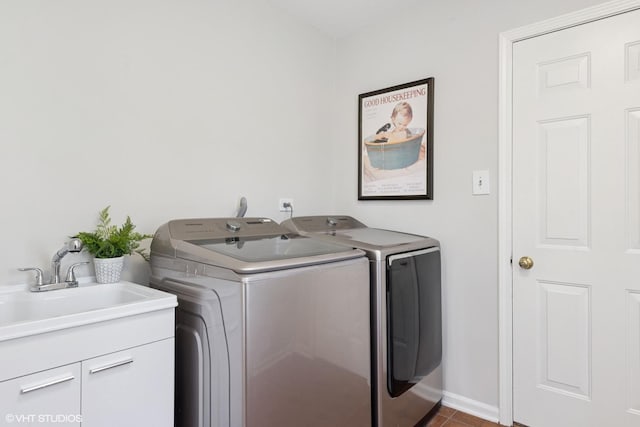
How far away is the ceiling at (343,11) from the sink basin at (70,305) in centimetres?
199

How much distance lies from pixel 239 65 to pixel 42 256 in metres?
1.44

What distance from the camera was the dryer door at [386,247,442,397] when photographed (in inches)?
68.5

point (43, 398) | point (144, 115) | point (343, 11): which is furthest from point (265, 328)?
point (343, 11)

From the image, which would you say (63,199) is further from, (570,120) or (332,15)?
(570,120)

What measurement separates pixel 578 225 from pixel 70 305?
7.62 ft

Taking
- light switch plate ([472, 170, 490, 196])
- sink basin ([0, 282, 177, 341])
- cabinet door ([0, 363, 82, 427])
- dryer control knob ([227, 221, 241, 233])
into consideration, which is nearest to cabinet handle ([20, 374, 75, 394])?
cabinet door ([0, 363, 82, 427])

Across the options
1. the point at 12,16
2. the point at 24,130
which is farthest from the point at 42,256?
the point at 12,16

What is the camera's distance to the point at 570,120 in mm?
1807

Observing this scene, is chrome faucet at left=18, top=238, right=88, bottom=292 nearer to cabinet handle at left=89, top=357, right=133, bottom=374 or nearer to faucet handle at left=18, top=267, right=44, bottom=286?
faucet handle at left=18, top=267, right=44, bottom=286

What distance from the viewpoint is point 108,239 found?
1.53m

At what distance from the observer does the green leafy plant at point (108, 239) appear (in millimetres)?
1499

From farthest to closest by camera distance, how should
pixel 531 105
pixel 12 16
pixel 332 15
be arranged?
1. pixel 332 15
2. pixel 531 105
3. pixel 12 16

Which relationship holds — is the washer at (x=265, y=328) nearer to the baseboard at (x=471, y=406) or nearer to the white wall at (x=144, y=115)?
the white wall at (x=144, y=115)

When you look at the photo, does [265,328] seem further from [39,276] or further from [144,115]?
[144,115]
